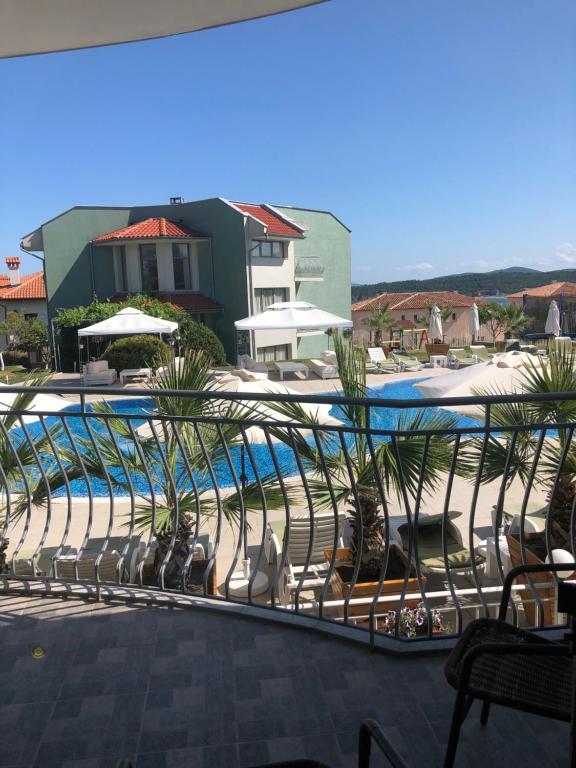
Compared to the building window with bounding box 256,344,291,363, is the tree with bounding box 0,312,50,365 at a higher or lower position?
higher

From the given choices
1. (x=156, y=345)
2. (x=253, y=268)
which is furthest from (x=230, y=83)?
(x=156, y=345)

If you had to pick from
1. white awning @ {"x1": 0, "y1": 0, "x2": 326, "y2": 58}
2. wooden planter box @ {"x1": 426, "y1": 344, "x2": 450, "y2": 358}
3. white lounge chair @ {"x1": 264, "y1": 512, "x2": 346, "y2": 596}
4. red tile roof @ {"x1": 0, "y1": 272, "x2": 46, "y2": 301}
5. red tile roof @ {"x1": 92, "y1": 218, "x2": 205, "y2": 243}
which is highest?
red tile roof @ {"x1": 92, "y1": 218, "x2": 205, "y2": 243}

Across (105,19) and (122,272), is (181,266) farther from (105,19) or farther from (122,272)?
(105,19)

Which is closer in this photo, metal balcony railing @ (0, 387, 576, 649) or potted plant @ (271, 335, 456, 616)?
metal balcony railing @ (0, 387, 576, 649)

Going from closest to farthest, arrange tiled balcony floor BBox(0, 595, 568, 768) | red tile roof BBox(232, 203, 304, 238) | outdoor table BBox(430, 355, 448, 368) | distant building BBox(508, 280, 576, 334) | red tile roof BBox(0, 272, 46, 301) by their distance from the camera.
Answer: tiled balcony floor BBox(0, 595, 568, 768)
outdoor table BBox(430, 355, 448, 368)
red tile roof BBox(232, 203, 304, 238)
red tile roof BBox(0, 272, 46, 301)
distant building BBox(508, 280, 576, 334)

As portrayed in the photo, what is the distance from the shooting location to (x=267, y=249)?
31.4m

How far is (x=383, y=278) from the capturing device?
127m

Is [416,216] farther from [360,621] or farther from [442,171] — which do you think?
[360,621]

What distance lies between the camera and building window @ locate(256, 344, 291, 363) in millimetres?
31500

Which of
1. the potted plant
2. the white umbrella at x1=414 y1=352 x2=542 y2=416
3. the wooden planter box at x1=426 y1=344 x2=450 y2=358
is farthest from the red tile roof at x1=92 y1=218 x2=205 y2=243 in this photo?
the potted plant

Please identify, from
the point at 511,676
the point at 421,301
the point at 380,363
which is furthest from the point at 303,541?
the point at 421,301

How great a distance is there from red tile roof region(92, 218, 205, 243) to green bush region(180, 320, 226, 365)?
5.08 meters

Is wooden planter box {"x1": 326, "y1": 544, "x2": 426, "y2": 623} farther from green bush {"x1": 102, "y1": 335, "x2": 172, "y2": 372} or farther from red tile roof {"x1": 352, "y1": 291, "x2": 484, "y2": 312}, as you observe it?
red tile roof {"x1": 352, "y1": 291, "x2": 484, "y2": 312}

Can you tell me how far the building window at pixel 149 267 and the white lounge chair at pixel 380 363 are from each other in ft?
38.2
